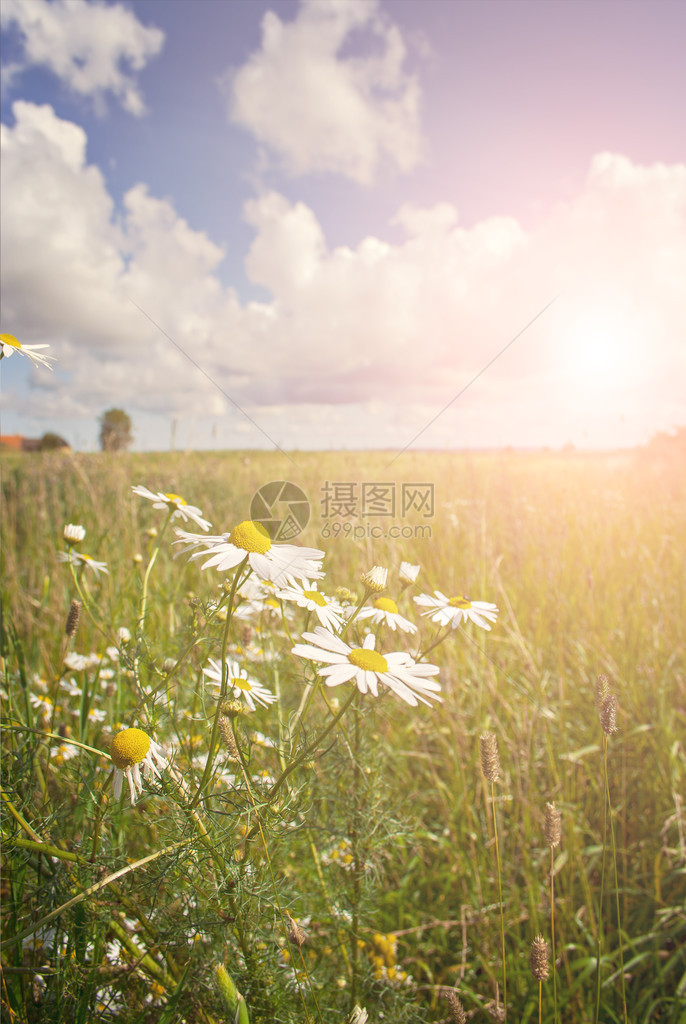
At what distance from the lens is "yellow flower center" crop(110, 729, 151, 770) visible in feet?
2.73

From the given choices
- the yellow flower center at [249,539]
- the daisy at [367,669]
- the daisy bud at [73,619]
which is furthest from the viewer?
the daisy bud at [73,619]

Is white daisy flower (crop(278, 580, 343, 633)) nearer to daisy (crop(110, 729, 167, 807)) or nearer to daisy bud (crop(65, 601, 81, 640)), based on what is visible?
daisy (crop(110, 729, 167, 807))

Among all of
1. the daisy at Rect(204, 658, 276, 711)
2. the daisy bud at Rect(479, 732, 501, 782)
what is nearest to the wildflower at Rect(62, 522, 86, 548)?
the daisy at Rect(204, 658, 276, 711)

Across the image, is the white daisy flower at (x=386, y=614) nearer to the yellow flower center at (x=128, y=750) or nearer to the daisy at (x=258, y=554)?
the daisy at (x=258, y=554)

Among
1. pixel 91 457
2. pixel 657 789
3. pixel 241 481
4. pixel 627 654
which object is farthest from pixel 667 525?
pixel 91 457

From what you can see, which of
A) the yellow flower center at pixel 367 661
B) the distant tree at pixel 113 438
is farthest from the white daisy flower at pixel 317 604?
the distant tree at pixel 113 438

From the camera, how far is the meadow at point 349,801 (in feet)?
3.03

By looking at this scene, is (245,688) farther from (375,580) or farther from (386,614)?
(375,580)

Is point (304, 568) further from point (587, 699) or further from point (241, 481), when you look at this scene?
point (241, 481)

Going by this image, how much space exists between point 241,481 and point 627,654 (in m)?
3.85

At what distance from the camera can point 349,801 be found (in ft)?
4.07

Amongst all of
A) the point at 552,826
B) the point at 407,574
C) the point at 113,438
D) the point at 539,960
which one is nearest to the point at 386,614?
the point at 407,574

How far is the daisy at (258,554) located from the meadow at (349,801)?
0.03m

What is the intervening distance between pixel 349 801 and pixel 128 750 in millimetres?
609
